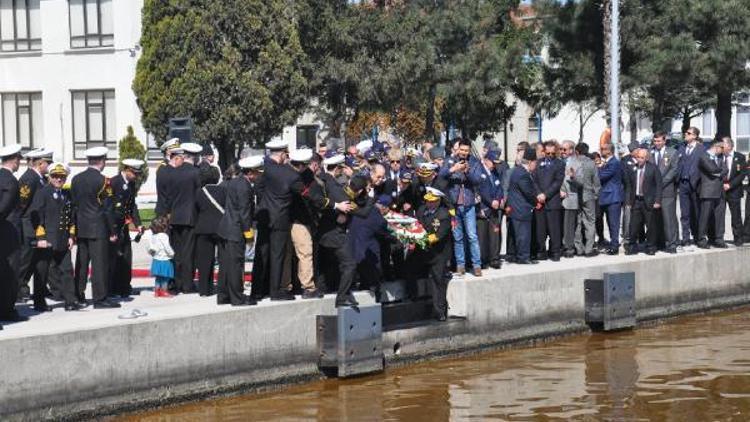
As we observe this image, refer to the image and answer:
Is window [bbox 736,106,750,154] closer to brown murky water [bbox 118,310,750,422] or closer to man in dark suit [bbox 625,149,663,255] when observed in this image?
man in dark suit [bbox 625,149,663,255]

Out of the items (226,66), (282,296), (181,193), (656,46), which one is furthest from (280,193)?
(656,46)

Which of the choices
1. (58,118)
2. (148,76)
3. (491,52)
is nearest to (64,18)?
(58,118)

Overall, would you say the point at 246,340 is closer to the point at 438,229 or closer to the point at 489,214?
the point at 438,229

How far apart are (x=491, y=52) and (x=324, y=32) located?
7.99 metres

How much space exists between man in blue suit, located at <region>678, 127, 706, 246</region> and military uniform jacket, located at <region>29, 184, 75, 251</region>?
34.1 feet

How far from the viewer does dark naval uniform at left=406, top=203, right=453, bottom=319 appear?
17.0 m

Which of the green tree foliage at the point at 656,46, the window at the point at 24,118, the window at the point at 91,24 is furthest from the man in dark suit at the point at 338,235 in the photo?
the window at the point at 24,118

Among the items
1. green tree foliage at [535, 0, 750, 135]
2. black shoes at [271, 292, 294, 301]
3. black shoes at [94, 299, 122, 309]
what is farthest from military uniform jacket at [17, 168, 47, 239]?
green tree foliage at [535, 0, 750, 135]

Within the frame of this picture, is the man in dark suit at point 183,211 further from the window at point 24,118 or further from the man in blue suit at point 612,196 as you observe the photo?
the window at point 24,118

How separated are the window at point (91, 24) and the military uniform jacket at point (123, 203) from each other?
105 feet

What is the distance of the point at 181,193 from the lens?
1767cm

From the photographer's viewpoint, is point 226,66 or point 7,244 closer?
point 7,244

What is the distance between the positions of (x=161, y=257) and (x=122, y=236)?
2.25 ft

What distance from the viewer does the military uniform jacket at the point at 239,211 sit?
1573cm
